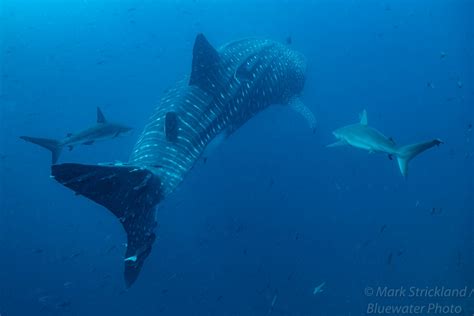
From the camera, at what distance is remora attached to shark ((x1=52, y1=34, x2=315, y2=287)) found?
134 inches

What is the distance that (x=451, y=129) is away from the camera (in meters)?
27.2

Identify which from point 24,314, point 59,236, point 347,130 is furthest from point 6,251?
point 347,130

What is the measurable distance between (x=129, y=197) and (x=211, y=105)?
215 centimetres

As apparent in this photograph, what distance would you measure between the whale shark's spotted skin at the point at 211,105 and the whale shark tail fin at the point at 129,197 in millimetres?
279

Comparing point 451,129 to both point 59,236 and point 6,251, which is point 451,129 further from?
point 6,251

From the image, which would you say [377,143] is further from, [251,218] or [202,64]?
[251,218]

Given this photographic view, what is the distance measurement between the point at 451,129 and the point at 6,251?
3013 centimetres

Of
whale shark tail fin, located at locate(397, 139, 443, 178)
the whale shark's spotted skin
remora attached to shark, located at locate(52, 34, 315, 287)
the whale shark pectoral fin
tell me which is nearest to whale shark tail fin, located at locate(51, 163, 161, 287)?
remora attached to shark, located at locate(52, 34, 315, 287)

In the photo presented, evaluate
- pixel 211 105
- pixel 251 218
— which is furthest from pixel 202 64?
pixel 251 218

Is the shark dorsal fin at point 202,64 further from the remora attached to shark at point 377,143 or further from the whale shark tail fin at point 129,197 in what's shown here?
the remora attached to shark at point 377,143

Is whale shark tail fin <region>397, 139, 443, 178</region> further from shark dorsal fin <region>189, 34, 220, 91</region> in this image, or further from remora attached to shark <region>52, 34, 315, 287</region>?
shark dorsal fin <region>189, 34, 220, 91</region>

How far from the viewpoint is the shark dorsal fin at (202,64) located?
16.9ft

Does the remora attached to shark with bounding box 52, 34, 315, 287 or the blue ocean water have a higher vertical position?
the remora attached to shark with bounding box 52, 34, 315, 287

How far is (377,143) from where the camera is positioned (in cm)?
485
